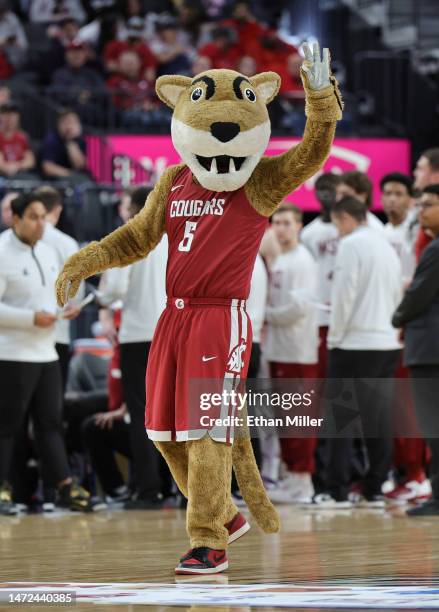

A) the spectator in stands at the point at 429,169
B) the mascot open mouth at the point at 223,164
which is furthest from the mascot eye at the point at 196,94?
the spectator in stands at the point at 429,169

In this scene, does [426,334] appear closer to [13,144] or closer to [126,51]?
[13,144]

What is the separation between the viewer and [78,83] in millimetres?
13531

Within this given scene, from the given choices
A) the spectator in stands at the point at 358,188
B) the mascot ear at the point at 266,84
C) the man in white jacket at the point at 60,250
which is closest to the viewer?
the mascot ear at the point at 266,84

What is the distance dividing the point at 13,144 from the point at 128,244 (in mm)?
6846

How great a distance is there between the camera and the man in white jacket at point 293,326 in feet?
27.0

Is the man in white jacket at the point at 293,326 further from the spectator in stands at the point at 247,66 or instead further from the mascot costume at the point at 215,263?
the spectator in stands at the point at 247,66

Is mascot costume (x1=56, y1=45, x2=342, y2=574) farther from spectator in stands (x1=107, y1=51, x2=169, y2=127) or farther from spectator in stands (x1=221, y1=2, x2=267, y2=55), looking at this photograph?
spectator in stands (x1=221, y1=2, x2=267, y2=55)

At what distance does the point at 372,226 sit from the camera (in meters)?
8.02

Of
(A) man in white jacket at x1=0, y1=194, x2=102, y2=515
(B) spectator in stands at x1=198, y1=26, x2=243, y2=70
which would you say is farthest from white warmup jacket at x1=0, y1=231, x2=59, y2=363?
(B) spectator in stands at x1=198, y1=26, x2=243, y2=70

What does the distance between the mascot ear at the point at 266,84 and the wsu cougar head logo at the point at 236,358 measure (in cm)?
92

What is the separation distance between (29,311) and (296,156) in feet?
9.12

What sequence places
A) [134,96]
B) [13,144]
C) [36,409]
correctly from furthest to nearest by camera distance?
[134,96] < [13,144] < [36,409]

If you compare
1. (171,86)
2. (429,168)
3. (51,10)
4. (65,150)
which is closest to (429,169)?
(429,168)

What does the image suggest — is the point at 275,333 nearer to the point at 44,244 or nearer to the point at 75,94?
the point at 44,244
